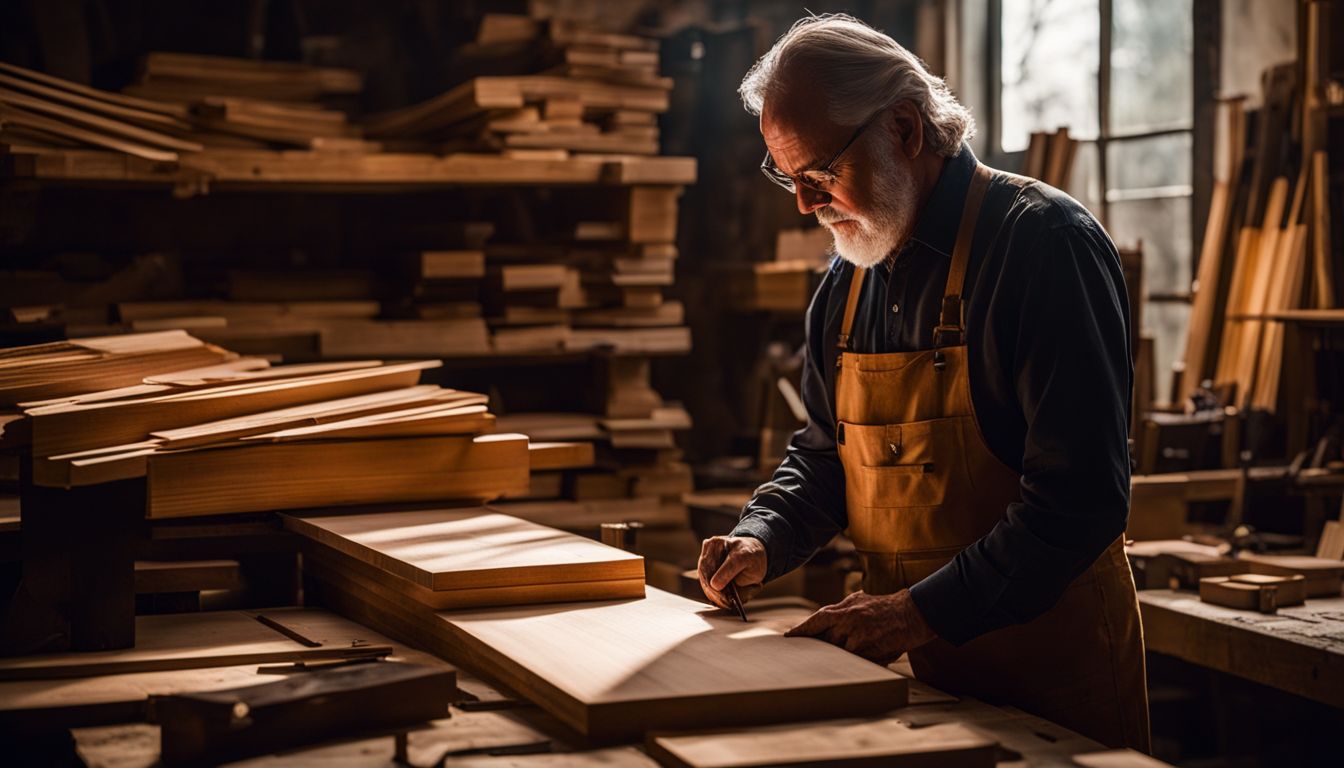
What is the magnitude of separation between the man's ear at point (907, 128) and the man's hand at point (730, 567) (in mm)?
828

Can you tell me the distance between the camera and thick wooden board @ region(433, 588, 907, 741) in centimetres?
211

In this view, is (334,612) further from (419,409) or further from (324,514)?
(419,409)

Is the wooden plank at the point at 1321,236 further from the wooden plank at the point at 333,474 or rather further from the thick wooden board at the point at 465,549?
the thick wooden board at the point at 465,549

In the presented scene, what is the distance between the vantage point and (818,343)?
3279mm

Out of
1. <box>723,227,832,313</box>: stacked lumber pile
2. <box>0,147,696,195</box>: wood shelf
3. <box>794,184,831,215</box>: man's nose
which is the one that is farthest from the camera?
<box>723,227,832,313</box>: stacked lumber pile

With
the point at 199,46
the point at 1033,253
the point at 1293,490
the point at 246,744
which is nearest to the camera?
the point at 246,744

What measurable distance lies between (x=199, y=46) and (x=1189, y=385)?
167 inches

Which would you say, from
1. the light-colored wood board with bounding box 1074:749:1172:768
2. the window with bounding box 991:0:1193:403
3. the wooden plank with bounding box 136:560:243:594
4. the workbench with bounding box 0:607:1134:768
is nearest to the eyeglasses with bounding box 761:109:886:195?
the workbench with bounding box 0:607:1134:768

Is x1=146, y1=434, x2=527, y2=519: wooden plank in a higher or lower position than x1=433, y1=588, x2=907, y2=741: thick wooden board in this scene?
higher

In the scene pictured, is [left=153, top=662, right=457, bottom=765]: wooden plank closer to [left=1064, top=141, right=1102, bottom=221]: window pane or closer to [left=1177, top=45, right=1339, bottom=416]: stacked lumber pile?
[left=1177, top=45, right=1339, bottom=416]: stacked lumber pile

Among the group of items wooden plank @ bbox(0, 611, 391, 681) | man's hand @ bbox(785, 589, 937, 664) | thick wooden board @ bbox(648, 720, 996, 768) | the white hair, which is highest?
the white hair

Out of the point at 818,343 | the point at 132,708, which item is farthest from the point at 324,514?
the point at 818,343

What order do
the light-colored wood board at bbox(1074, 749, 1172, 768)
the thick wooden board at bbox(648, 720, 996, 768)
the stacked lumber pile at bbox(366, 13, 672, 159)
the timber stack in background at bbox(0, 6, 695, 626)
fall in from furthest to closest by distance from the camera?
1. the stacked lumber pile at bbox(366, 13, 672, 159)
2. the timber stack in background at bbox(0, 6, 695, 626)
3. the thick wooden board at bbox(648, 720, 996, 768)
4. the light-colored wood board at bbox(1074, 749, 1172, 768)

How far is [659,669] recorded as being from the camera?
2258mm
